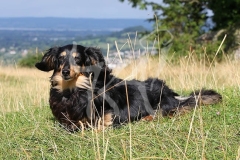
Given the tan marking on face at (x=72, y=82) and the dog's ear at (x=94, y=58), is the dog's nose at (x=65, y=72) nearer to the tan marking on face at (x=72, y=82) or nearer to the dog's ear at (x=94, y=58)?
the tan marking on face at (x=72, y=82)

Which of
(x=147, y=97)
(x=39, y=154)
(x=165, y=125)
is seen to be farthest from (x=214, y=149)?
(x=147, y=97)

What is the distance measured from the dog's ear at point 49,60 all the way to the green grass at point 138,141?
2.66 feet

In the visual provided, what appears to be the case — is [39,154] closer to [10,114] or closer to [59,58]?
[59,58]

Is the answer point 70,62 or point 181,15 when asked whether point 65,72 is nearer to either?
point 70,62

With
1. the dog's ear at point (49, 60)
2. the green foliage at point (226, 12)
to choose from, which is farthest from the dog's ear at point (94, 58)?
the green foliage at point (226, 12)

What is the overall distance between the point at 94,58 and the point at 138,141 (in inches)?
71.8

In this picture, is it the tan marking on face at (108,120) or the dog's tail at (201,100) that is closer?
the tan marking on face at (108,120)

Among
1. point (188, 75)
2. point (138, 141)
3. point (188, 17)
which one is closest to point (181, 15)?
point (188, 17)

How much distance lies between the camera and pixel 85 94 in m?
5.53

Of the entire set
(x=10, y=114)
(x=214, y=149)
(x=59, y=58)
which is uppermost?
(x=59, y=58)

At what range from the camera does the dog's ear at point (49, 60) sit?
572 centimetres

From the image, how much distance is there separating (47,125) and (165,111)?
1811 millimetres

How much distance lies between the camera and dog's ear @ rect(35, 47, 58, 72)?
18.8ft

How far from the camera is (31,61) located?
31.5 m
